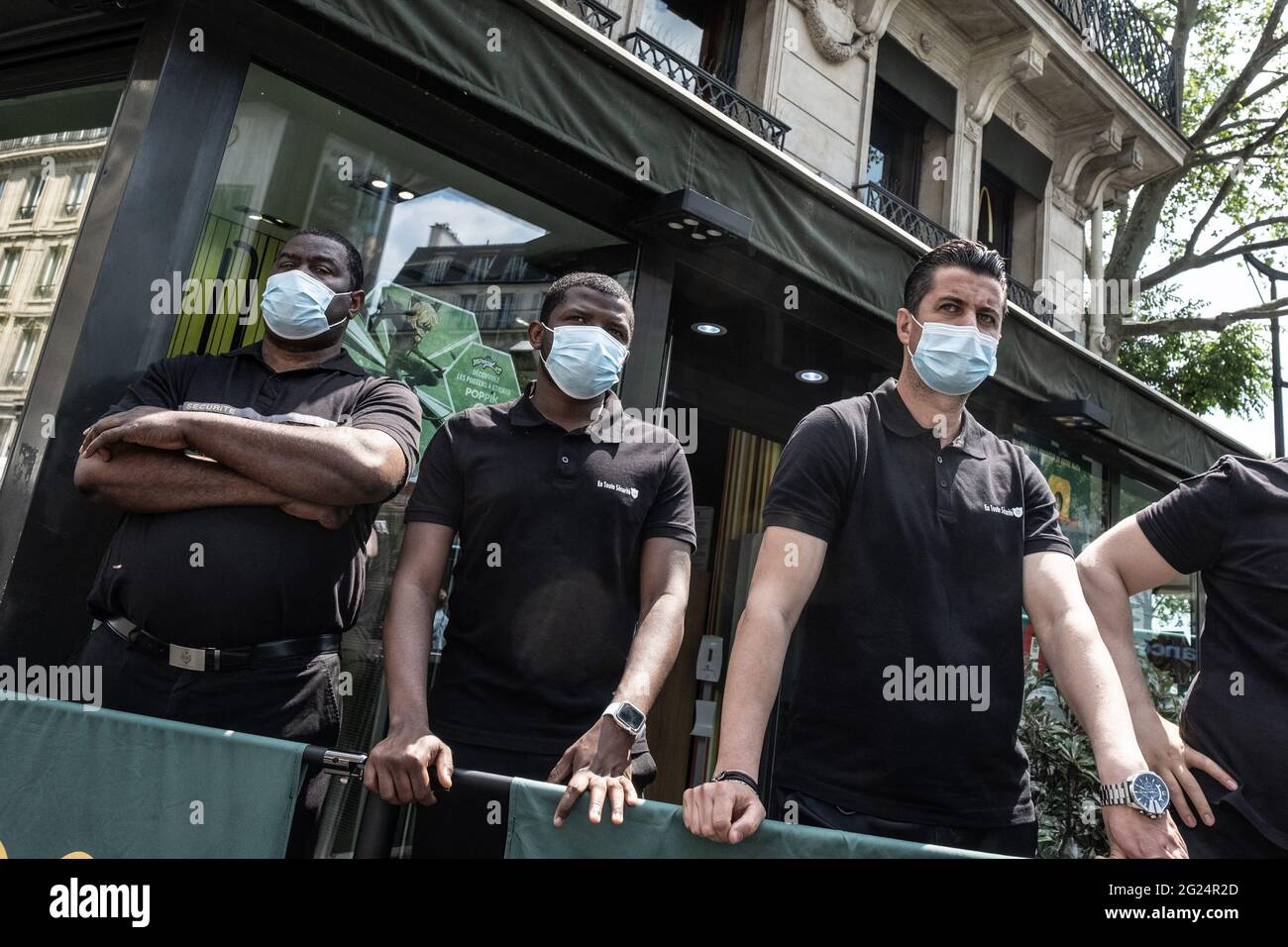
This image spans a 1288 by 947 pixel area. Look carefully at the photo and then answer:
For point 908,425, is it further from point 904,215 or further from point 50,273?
point 904,215

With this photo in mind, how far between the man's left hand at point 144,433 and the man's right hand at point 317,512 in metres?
0.28

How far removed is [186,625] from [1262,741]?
2.47 m

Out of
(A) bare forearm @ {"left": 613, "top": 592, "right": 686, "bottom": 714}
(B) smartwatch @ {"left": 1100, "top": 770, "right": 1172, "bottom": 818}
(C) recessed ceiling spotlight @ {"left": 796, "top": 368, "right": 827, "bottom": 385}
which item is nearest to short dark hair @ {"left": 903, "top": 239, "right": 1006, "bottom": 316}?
(A) bare forearm @ {"left": 613, "top": 592, "right": 686, "bottom": 714}

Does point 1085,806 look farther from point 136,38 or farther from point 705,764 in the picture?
point 136,38

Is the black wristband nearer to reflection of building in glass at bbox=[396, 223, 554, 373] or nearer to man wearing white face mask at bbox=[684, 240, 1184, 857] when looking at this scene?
man wearing white face mask at bbox=[684, 240, 1184, 857]

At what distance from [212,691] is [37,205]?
2.45m

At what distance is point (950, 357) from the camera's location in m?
2.30

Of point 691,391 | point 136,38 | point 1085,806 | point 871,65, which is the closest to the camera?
point 136,38

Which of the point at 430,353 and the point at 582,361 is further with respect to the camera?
the point at 430,353

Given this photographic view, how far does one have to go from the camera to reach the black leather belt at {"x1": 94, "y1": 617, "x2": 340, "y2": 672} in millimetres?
2221

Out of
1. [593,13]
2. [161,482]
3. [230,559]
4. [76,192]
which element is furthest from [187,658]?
[593,13]
